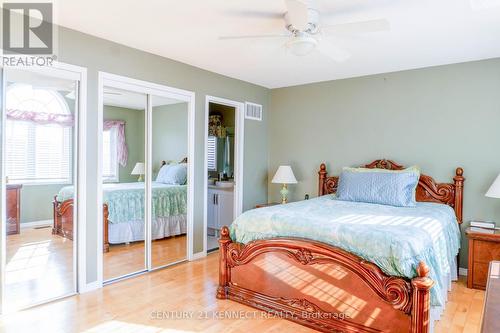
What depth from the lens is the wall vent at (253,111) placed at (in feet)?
16.9

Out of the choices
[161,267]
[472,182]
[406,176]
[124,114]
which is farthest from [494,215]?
[124,114]

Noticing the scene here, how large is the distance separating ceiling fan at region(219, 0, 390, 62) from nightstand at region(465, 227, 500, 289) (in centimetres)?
243

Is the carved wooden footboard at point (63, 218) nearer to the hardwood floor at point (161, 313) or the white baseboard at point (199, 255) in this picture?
the hardwood floor at point (161, 313)

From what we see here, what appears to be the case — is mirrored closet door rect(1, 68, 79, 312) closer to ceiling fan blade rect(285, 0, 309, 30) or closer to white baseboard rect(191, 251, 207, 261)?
white baseboard rect(191, 251, 207, 261)

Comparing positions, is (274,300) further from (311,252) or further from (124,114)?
(124,114)

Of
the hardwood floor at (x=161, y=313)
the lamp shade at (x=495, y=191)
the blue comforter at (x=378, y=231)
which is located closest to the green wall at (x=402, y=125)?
the lamp shade at (x=495, y=191)

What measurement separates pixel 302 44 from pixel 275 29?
0.54m

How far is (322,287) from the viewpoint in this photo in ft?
8.36

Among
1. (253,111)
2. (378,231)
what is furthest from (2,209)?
(253,111)

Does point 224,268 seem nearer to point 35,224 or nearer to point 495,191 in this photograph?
point 35,224

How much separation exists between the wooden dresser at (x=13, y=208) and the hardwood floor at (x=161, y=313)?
2.29 feet

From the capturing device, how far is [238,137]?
5.07 m

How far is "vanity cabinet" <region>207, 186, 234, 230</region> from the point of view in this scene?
205 inches

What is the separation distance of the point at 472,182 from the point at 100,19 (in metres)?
4.24
